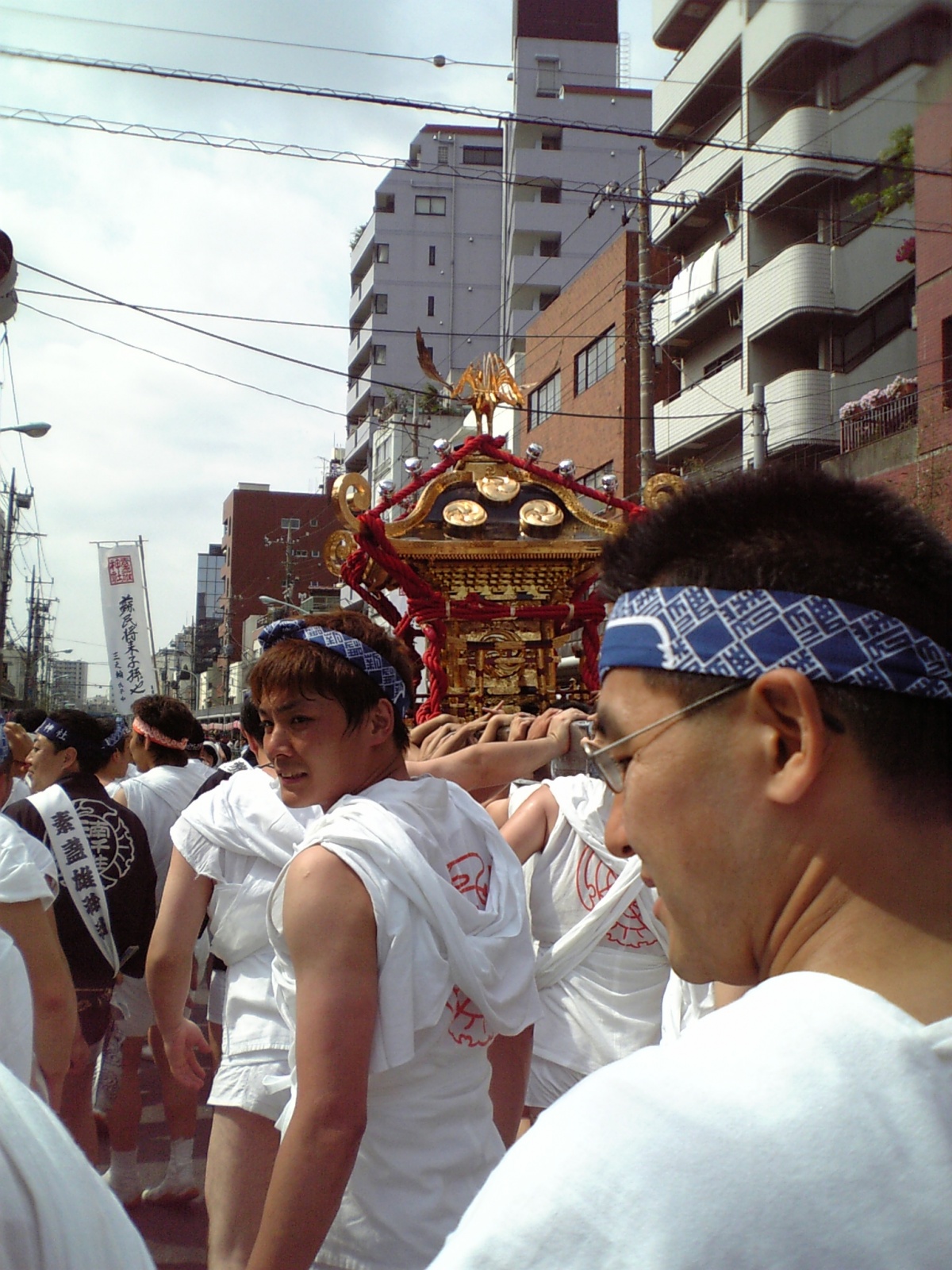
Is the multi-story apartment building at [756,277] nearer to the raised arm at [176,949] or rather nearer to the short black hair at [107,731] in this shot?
the short black hair at [107,731]

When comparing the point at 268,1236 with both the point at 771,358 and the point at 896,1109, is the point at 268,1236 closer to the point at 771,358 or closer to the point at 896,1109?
the point at 896,1109

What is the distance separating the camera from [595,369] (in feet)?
78.9

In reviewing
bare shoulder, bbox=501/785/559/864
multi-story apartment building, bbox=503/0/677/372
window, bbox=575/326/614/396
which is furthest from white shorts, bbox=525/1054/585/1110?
multi-story apartment building, bbox=503/0/677/372

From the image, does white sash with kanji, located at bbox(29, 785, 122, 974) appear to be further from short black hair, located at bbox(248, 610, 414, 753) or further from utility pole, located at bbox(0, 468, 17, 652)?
utility pole, located at bbox(0, 468, 17, 652)

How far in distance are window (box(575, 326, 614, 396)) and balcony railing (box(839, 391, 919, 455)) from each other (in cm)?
692

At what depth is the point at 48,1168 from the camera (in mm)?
1088

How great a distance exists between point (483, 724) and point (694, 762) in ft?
6.95

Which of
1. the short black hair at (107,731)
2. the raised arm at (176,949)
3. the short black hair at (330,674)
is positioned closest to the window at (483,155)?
the short black hair at (107,731)

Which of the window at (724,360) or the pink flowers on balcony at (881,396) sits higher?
the window at (724,360)

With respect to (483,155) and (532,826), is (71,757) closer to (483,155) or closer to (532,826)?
(532,826)

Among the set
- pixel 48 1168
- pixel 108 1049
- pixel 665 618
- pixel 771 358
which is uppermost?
pixel 771 358

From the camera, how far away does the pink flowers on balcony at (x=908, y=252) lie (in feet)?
49.6

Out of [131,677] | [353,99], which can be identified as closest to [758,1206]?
[353,99]

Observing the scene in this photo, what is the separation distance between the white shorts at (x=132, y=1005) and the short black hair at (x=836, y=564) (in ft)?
14.4
